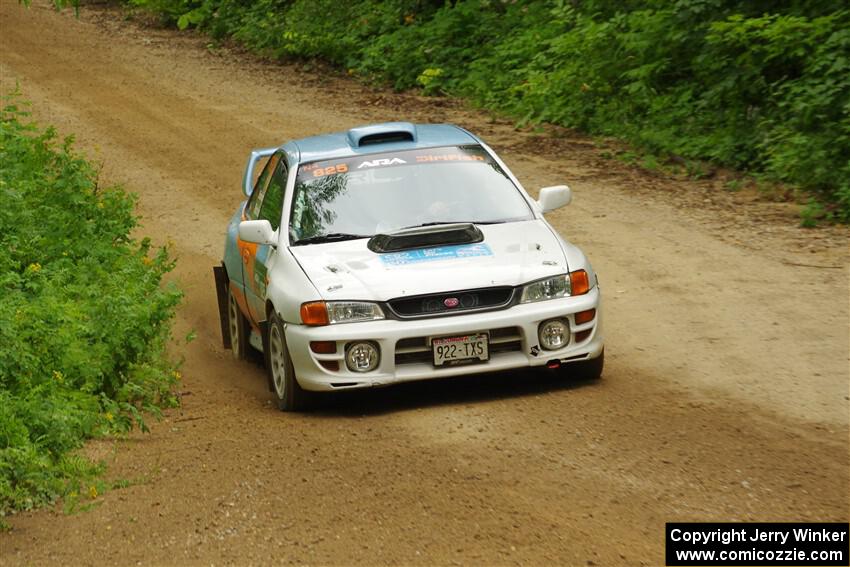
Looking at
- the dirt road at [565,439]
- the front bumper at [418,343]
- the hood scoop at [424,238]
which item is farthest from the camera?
the hood scoop at [424,238]

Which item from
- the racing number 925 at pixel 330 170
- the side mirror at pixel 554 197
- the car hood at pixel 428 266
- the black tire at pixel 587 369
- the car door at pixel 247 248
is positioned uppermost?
the racing number 925 at pixel 330 170

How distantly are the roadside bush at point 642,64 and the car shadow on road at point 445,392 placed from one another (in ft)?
19.7

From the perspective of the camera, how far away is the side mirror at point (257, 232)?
866cm

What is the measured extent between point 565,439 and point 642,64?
1204 centimetres

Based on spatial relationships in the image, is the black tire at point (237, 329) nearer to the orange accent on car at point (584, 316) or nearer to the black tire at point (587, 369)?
the black tire at point (587, 369)

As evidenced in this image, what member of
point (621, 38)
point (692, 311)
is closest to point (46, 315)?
point (692, 311)

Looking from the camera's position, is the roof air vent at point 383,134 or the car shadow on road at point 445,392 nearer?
the car shadow on road at point 445,392

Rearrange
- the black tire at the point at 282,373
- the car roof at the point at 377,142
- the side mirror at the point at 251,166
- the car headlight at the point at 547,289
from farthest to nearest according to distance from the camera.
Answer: the side mirror at the point at 251,166 < the car roof at the point at 377,142 < the black tire at the point at 282,373 < the car headlight at the point at 547,289

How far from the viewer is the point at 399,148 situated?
9.29 meters

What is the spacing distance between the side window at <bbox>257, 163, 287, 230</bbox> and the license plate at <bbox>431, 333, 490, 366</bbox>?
5.70ft

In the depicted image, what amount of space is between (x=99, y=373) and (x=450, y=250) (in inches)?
93.7

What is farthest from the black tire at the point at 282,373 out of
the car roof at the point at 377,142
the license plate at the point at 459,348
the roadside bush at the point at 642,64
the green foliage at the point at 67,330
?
the roadside bush at the point at 642,64

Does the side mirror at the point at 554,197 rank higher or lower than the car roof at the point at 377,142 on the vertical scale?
lower

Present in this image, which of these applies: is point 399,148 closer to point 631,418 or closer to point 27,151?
point 631,418
